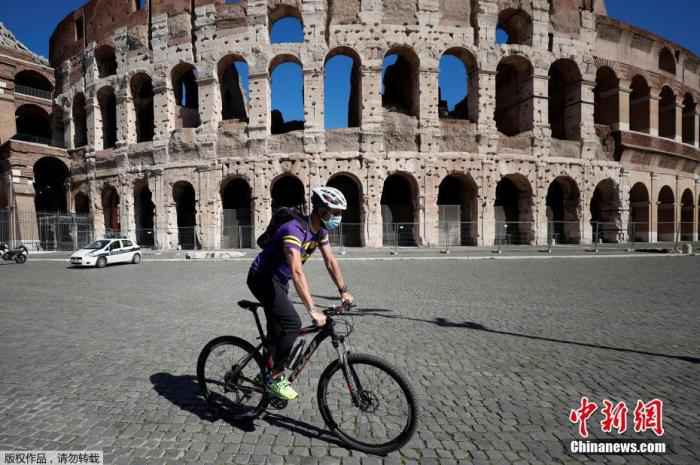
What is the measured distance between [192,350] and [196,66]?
21.0 m

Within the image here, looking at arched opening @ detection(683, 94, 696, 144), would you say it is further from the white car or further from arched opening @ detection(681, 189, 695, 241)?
the white car

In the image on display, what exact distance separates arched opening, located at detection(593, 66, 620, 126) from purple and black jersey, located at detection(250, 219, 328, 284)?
27.9 m

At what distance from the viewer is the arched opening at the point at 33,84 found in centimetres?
2572

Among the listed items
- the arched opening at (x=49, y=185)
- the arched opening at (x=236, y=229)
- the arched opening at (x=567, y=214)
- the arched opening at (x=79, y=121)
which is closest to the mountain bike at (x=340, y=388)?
the arched opening at (x=236, y=229)

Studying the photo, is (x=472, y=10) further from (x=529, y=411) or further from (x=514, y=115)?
(x=529, y=411)

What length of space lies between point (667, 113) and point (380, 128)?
2369 cm

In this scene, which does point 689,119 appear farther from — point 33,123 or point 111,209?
point 33,123

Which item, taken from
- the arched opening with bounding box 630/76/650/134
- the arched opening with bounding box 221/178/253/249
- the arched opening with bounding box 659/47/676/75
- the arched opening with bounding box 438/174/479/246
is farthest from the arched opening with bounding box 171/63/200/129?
the arched opening with bounding box 659/47/676/75

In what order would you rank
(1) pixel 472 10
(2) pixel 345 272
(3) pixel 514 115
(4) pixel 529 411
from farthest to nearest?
(3) pixel 514 115 → (1) pixel 472 10 → (2) pixel 345 272 → (4) pixel 529 411

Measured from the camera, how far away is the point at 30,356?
3.82 metres

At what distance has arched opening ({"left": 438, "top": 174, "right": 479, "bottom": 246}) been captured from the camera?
62.6ft

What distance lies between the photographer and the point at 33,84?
27.5 meters

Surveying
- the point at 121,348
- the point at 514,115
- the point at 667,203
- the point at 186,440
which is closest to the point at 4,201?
the point at 121,348

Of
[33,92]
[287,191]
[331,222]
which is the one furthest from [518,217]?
[33,92]
